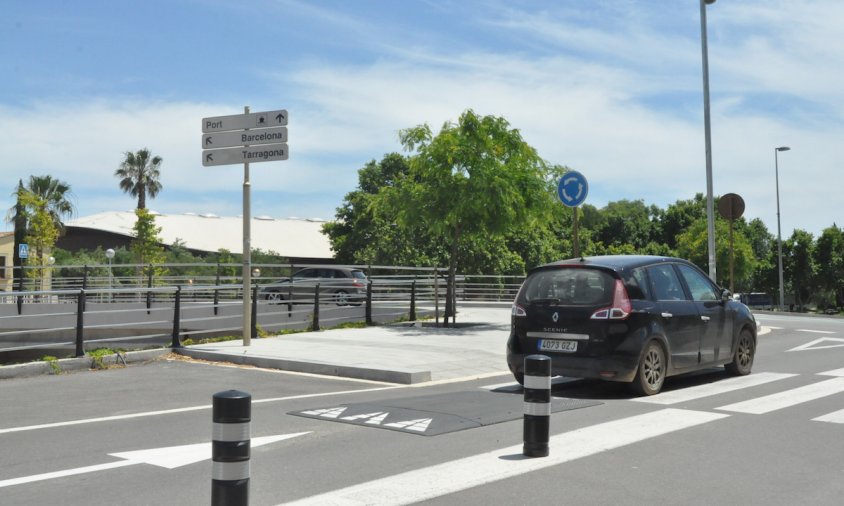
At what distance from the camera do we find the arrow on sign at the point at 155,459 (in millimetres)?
5590

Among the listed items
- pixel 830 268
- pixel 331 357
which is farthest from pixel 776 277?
pixel 331 357

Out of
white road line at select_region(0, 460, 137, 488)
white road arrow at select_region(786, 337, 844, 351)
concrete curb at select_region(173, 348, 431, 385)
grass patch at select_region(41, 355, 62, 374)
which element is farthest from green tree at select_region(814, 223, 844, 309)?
white road line at select_region(0, 460, 137, 488)

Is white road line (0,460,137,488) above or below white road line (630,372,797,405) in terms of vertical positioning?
below

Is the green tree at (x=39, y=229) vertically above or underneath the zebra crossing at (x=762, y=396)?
above

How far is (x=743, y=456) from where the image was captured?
20.8ft

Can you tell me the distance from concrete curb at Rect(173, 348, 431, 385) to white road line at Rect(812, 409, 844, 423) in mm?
4804

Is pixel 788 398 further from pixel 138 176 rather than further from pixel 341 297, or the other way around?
pixel 138 176

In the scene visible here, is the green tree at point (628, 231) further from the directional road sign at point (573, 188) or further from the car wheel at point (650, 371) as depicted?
the car wheel at point (650, 371)

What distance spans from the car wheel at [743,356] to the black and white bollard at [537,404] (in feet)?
19.1

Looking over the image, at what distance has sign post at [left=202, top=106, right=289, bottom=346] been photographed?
13.9 meters

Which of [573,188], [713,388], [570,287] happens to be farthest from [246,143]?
[713,388]

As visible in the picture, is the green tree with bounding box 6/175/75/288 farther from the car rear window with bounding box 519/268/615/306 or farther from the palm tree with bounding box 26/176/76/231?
the car rear window with bounding box 519/268/615/306

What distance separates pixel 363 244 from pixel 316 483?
50920 mm

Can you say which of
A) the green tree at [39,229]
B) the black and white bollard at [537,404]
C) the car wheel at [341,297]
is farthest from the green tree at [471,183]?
the green tree at [39,229]
